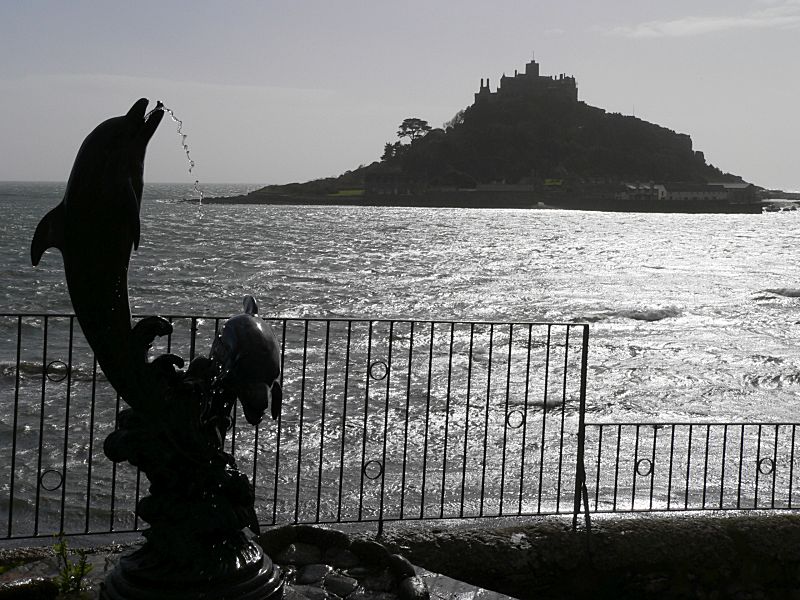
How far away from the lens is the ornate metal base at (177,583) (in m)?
4.02

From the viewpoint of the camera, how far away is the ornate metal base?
4016 mm

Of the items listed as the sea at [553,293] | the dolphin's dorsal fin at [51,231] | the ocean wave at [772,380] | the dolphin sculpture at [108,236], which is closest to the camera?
the dolphin sculpture at [108,236]

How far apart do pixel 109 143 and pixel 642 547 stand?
3994 mm

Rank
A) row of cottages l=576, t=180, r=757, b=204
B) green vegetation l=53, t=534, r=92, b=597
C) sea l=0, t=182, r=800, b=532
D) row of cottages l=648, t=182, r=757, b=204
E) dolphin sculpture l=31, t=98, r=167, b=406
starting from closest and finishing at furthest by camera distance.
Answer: dolphin sculpture l=31, t=98, r=167, b=406 → green vegetation l=53, t=534, r=92, b=597 → sea l=0, t=182, r=800, b=532 → row of cottages l=576, t=180, r=757, b=204 → row of cottages l=648, t=182, r=757, b=204

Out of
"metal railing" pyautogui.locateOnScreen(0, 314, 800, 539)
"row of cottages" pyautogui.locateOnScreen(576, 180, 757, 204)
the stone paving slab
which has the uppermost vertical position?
"row of cottages" pyautogui.locateOnScreen(576, 180, 757, 204)

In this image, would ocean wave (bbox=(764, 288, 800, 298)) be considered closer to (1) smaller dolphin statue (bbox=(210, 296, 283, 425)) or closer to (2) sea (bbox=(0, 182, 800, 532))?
(2) sea (bbox=(0, 182, 800, 532))

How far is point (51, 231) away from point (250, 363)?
97 centimetres

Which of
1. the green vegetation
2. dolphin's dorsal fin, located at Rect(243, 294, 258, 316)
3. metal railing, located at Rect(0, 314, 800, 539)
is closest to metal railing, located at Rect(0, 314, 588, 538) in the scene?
metal railing, located at Rect(0, 314, 800, 539)

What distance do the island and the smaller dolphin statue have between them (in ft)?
492

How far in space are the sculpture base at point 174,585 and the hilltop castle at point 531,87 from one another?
16304cm

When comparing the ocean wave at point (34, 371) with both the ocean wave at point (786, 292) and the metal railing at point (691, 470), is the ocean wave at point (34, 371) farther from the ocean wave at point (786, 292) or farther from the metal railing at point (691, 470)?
the ocean wave at point (786, 292)

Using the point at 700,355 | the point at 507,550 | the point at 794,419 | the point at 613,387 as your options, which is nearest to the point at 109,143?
the point at 507,550

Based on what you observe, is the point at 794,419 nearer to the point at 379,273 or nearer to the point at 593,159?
the point at 379,273

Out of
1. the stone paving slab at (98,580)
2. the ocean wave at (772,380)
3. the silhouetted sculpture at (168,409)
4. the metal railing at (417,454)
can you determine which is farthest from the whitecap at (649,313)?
the silhouetted sculpture at (168,409)
